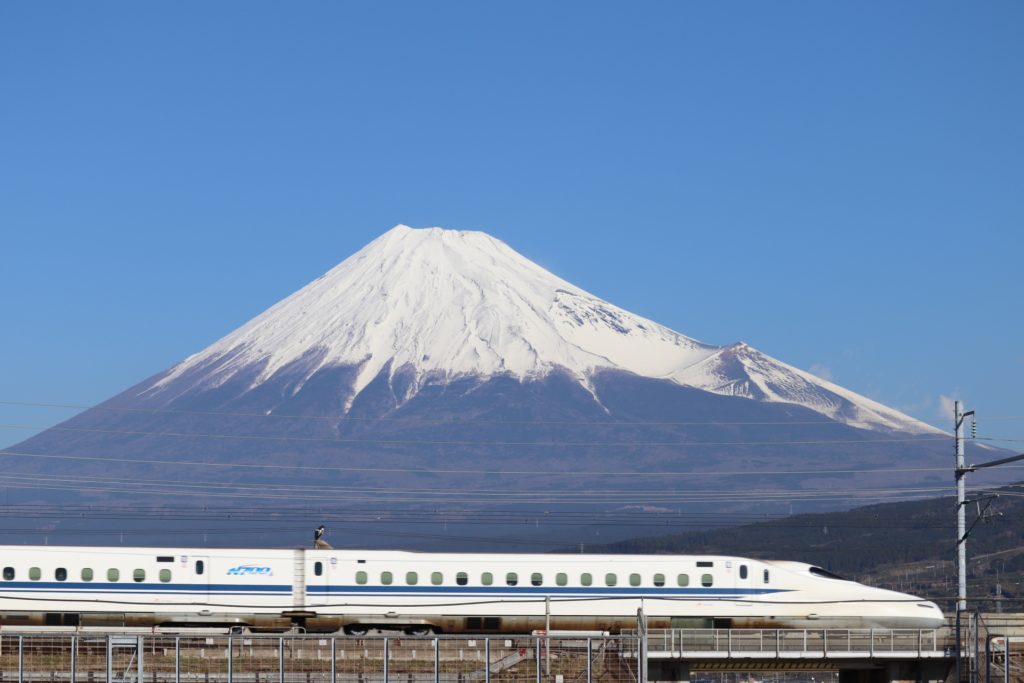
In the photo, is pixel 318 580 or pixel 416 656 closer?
pixel 416 656

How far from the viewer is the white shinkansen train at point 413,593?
7225cm

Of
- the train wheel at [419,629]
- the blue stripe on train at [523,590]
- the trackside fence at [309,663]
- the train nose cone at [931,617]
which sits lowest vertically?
the trackside fence at [309,663]

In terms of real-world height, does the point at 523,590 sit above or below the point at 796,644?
above

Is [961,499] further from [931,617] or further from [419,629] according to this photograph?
[419,629]

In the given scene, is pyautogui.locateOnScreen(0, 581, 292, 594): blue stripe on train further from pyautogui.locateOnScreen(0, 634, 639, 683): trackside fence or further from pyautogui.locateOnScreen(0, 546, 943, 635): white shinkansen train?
pyautogui.locateOnScreen(0, 634, 639, 683): trackside fence

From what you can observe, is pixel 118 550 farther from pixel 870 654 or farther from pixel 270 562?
pixel 870 654

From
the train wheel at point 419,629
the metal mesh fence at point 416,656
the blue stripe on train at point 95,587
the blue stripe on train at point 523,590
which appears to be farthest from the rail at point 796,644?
the blue stripe on train at point 95,587

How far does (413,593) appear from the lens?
73688 millimetres

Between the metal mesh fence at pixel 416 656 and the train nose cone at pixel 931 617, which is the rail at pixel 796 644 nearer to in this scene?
the metal mesh fence at pixel 416 656

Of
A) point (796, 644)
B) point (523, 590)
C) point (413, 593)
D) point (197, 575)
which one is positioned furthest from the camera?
point (523, 590)

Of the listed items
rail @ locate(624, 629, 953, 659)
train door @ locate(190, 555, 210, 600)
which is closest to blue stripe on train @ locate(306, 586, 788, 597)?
train door @ locate(190, 555, 210, 600)

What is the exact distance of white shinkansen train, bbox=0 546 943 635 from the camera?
7225 centimetres

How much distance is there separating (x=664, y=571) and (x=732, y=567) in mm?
3007

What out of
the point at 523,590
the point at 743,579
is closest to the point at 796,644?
the point at 743,579
